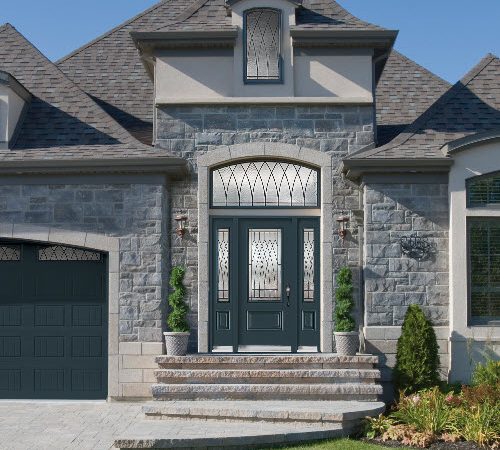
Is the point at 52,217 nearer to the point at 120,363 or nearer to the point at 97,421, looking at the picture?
the point at 120,363

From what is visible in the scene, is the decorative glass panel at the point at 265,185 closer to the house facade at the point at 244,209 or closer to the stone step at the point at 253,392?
the house facade at the point at 244,209

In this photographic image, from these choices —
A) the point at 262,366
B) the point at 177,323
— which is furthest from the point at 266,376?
the point at 177,323

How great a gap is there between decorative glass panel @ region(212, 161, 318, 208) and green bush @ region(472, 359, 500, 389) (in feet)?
13.1

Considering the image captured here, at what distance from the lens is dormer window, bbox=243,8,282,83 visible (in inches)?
589

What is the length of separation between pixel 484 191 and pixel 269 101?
13.1ft

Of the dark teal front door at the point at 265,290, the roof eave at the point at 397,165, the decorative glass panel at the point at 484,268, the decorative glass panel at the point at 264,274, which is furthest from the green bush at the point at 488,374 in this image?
the decorative glass panel at the point at 264,274

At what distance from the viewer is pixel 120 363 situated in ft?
45.8

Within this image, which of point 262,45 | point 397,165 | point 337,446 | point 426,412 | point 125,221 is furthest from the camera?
point 262,45

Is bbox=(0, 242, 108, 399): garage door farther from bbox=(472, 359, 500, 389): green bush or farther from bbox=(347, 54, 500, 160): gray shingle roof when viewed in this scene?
bbox=(472, 359, 500, 389): green bush

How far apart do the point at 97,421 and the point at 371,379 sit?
4.25 metres

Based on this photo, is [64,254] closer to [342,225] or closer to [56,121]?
[56,121]

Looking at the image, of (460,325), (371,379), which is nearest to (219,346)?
(371,379)

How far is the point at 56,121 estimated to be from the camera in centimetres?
1510

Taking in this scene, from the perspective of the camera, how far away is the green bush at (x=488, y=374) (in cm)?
1251
